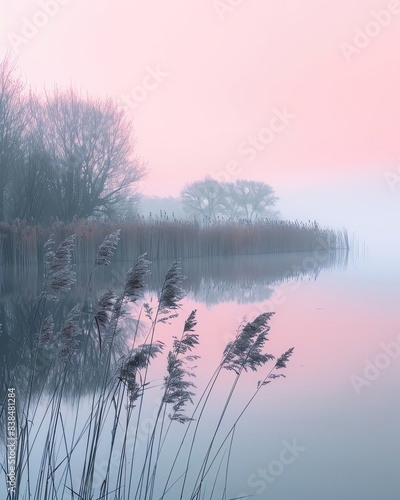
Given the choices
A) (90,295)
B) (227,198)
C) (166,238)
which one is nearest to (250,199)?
(227,198)

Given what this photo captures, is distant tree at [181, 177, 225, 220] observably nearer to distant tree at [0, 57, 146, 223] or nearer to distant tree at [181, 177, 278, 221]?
distant tree at [181, 177, 278, 221]

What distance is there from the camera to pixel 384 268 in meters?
14.1

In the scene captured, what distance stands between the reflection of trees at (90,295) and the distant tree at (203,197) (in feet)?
72.7

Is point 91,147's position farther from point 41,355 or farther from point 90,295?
point 41,355

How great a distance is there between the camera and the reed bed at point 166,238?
1229 centimetres

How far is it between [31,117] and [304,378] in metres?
19.8

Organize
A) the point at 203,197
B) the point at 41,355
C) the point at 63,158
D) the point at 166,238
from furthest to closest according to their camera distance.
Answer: the point at 203,197 < the point at 63,158 < the point at 166,238 < the point at 41,355

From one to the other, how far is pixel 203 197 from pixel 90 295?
101 ft

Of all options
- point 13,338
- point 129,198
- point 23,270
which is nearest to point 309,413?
point 13,338

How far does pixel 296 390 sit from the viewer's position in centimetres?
412

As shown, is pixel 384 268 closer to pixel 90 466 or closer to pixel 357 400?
pixel 357 400

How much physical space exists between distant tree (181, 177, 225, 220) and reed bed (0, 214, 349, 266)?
1908 cm

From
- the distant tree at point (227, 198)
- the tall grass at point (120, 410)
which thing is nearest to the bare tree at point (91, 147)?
the distant tree at point (227, 198)

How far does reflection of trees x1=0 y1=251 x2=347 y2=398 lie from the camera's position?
13.6 feet
